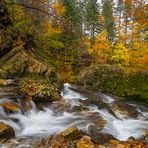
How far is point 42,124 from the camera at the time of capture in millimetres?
11086

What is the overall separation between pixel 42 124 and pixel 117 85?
9.15m

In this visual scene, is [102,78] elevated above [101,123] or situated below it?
above

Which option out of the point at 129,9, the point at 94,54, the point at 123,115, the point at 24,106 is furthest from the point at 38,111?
the point at 94,54

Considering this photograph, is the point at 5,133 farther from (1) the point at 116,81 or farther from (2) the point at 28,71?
(1) the point at 116,81

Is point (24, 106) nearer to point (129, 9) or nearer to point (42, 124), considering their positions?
point (42, 124)

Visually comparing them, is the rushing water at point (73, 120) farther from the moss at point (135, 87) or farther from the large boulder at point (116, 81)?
the large boulder at point (116, 81)

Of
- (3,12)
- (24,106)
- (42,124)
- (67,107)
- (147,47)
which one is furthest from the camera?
(147,47)

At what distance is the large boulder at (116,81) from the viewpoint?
56.7 ft

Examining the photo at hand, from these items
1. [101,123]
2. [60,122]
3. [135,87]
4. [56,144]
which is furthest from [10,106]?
[135,87]

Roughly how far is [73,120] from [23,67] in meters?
6.79

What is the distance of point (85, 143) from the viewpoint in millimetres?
7871

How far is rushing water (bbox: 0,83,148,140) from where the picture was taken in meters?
10.4

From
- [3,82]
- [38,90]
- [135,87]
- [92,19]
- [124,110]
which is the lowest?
[124,110]

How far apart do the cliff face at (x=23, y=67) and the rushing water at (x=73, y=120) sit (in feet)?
4.54
